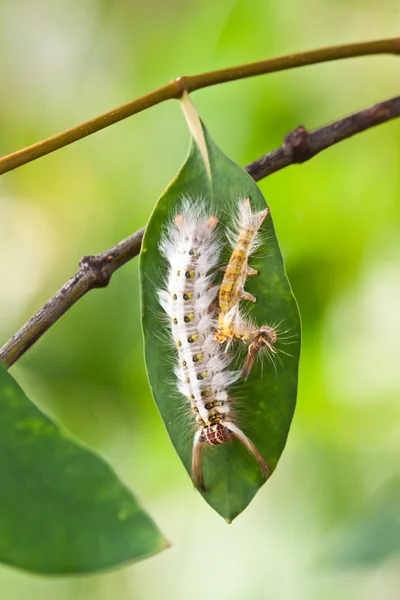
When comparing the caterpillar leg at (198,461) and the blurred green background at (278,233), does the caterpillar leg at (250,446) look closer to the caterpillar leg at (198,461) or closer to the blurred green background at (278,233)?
the caterpillar leg at (198,461)

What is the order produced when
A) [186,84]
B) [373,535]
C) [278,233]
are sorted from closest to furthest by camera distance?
[186,84] < [373,535] < [278,233]

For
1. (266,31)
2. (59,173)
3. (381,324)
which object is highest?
(59,173)

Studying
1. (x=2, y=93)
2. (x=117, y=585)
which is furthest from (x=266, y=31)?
(x=117, y=585)

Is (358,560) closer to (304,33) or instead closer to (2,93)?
(304,33)

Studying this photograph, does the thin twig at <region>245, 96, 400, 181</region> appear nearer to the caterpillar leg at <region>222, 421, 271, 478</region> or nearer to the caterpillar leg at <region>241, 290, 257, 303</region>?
the caterpillar leg at <region>241, 290, 257, 303</region>

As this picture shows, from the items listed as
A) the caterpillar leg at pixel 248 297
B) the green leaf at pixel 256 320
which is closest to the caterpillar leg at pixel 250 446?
the green leaf at pixel 256 320

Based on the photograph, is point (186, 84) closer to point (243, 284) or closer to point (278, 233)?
point (243, 284)

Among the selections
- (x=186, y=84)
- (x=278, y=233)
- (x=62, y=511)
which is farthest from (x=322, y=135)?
(x=62, y=511)
